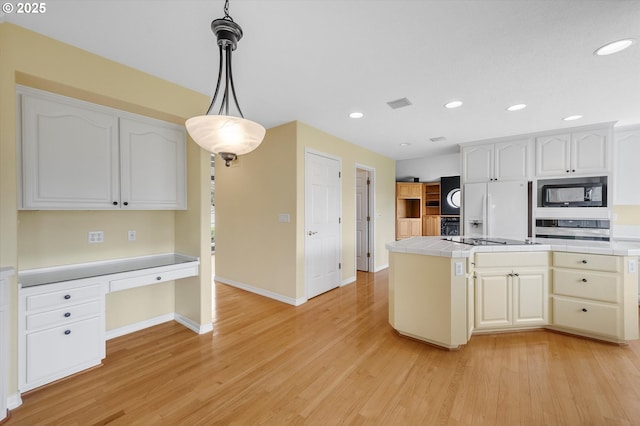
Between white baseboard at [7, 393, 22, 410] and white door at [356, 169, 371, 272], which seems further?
white door at [356, 169, 371, 272]

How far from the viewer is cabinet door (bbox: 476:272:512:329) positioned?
2.66 metres

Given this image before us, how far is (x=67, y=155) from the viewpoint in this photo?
216cm

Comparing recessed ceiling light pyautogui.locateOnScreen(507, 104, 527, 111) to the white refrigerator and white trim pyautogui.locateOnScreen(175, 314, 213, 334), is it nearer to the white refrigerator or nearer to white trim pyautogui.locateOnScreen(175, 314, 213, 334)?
the white refrigerator

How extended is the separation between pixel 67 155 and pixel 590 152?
6048 millimetres

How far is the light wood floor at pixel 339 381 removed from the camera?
1676 mm

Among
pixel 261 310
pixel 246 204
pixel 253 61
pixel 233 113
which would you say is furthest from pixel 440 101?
pixel 261 310

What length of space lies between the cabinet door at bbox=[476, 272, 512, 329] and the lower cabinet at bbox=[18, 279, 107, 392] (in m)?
3.43

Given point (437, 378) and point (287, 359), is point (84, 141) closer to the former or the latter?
point (287, 359)

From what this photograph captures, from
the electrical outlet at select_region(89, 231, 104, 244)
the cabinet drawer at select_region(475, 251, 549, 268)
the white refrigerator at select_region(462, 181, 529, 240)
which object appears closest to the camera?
the electrical outlet at select_region(89, 231, 104, 244)

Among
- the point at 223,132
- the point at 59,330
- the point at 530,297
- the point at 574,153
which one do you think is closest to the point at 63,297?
the point at 59,330

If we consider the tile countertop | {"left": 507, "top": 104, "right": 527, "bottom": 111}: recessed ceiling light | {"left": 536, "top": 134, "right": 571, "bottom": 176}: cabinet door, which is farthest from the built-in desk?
{"left": 536, "top": 134, "right": 571, "bottom": 176}: cabinet door

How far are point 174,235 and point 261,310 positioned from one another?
1.40 metres

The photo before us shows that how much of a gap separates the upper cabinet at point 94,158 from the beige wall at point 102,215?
0.13 metres

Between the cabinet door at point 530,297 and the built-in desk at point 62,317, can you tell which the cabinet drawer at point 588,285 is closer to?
the cabinet door at point 530,297
